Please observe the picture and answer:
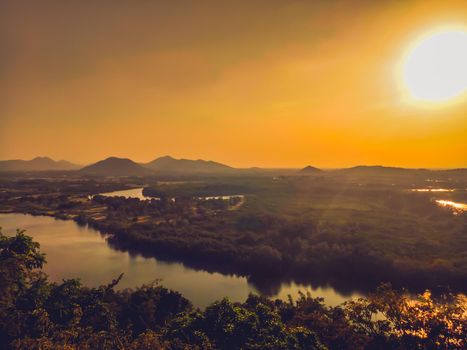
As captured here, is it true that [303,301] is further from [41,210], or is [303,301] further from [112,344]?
[41,210]

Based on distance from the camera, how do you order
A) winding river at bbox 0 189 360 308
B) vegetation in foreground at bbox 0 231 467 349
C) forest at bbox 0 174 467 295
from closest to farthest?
vegetation in foreground at bbox 0 231 467 349 < winding river at bbox 0 189 360 308 < forest at bbox 0 174 467 295

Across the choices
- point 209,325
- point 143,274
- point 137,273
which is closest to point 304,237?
point 143,274

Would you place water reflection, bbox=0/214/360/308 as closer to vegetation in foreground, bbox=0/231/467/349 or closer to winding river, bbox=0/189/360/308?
winding river, bbox=0/189/360/308

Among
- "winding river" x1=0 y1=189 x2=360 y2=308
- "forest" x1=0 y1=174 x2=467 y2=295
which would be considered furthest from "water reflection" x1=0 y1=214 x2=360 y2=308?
"forest" x1=0 y1=174 x2=467 y2=295

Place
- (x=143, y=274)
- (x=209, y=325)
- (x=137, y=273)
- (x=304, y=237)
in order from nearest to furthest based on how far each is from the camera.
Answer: (x=209, y=325) < (x=143, y=274) < (x=137, y=273) < (x=304, y=237)

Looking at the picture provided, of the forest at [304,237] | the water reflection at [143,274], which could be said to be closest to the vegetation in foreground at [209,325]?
the water reflection at [143,274]

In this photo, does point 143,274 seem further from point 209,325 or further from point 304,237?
point 209,325

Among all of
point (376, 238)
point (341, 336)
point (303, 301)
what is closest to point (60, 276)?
point (303, 301)
